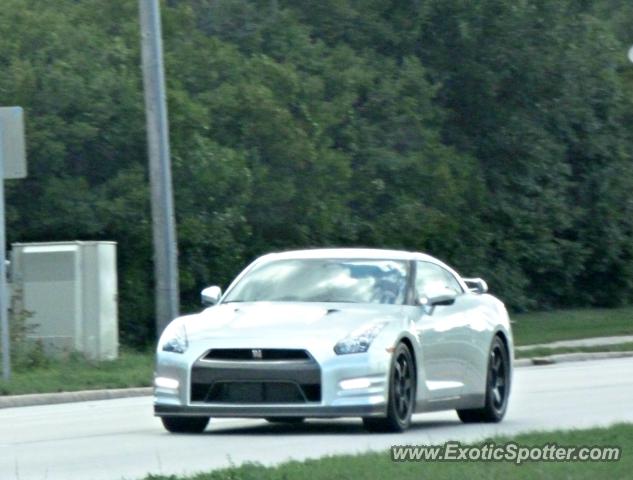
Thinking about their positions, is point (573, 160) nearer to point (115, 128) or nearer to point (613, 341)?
point (613, 341)

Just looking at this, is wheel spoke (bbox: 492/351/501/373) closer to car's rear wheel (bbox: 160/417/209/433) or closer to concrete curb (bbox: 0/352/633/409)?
car's rear wheel (bbox: 160/417/209/433)

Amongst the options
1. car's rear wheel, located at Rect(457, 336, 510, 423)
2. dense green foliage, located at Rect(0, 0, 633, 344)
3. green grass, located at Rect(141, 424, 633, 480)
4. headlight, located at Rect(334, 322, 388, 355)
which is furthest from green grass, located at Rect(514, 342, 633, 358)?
green grass, located at Rect(141, 424, 633, 480)

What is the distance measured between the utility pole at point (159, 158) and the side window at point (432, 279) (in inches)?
300

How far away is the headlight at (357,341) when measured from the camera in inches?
504

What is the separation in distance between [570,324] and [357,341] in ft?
87.0

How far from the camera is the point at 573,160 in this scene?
43.9m

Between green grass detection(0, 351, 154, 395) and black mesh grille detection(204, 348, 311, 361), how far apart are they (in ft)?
19.9

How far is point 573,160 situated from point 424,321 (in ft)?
101

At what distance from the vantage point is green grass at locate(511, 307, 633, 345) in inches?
1351

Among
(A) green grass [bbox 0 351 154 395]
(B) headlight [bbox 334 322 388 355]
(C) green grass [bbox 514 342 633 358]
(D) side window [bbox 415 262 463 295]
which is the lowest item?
(C) green grass [bbox 514 342 633 358]

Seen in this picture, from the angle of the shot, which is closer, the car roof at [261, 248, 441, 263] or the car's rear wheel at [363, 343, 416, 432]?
the car's rear wheel at [363, 343, 416, 432]

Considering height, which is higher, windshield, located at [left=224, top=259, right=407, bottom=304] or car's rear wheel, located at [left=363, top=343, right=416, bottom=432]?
windshield, located at [left=224, top=259, right=407, bottom=304]

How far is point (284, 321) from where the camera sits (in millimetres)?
13109

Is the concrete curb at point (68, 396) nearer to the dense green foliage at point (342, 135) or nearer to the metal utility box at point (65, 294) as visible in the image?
the metal utility box at point (65, 294)
